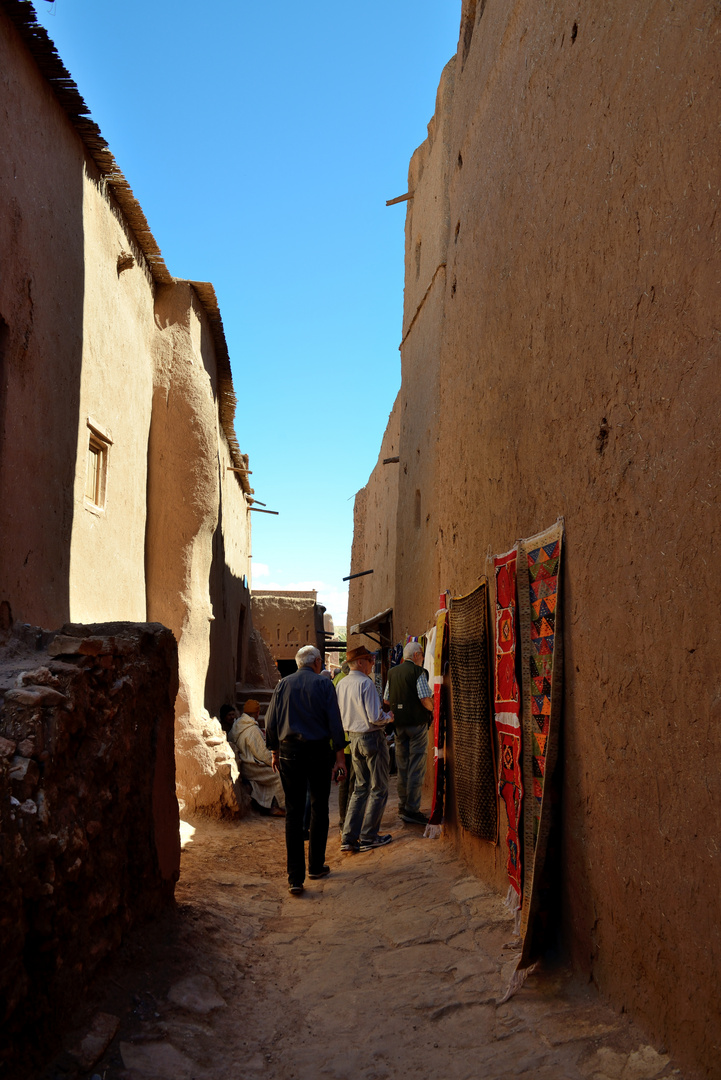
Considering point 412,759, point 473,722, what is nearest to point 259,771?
point 412,759

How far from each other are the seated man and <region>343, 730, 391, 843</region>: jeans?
2602mm

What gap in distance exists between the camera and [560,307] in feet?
12.2

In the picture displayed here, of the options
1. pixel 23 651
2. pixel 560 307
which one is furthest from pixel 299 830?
pixel 560 307

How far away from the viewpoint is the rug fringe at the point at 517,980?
A: 327 centimetres

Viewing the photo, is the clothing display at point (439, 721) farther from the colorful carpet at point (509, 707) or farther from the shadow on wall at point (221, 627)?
the shadow on wall at point (221, 627)

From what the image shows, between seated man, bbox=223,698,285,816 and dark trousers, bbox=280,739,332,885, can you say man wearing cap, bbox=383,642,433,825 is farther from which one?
seated man, bbox=223,698,285,816

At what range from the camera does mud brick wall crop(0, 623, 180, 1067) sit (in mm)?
2633

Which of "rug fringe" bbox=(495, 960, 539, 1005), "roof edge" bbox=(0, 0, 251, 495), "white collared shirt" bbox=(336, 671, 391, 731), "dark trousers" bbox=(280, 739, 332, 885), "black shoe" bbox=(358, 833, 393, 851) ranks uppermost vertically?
"roof edge" bbox=(0, 0, 251, 495)

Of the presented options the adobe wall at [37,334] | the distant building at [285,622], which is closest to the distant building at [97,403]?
the adobe wall at [37,334]

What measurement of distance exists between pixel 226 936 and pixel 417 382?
25.3 feet

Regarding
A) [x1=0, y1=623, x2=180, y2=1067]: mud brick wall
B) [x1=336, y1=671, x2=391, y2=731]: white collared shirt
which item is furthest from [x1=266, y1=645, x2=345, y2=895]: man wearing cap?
[x1=0, y1=623, x2=180, y2=1067]: mud brick wall

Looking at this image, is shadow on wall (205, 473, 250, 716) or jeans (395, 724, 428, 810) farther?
shadow on wall (205, 473, 250, 716)

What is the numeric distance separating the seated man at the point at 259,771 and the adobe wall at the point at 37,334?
4.06 m

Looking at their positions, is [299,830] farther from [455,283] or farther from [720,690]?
[455,283]
